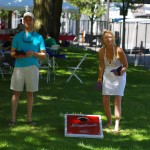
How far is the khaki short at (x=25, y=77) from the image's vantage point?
775cm

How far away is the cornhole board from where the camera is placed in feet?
24.6

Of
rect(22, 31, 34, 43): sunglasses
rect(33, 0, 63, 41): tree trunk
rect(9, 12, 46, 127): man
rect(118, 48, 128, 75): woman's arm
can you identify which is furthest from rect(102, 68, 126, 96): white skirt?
rect(33, 0, 63, 41): tree trunk

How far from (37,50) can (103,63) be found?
3.45 feet

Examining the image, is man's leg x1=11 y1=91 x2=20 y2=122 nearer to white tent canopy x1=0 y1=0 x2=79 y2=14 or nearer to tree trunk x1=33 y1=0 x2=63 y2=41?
tree trunk x1=33 y1=0 x2=63 y2=41

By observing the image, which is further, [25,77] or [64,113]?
[64,113]

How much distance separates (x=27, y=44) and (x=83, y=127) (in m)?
1.52

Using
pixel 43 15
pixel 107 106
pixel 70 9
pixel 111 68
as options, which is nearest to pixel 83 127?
pixel 107 106

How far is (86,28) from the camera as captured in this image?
4250 centimetres

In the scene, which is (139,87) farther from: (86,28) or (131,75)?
(86,28)

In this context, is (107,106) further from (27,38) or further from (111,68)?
(27,38)

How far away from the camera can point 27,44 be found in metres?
7.72

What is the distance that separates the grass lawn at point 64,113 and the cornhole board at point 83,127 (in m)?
0.11

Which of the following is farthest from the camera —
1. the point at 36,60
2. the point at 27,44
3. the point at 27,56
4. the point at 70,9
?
the point at 70,9

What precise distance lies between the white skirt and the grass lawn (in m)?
0.67
